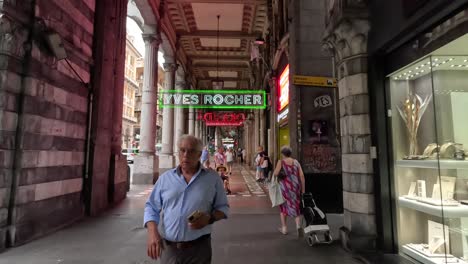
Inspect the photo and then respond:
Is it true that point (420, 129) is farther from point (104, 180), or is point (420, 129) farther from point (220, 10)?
point (220, 10)

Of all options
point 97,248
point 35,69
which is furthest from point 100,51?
point 97,248

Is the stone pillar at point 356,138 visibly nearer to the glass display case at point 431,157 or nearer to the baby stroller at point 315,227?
the baby stroller at point 315,227

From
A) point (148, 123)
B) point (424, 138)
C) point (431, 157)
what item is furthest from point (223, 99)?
point (431, 157)

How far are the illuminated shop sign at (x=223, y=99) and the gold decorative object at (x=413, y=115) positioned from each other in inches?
341

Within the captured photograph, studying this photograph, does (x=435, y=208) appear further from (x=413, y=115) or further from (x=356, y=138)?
(x=356, y=138)

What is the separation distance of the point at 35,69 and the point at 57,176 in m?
2.36

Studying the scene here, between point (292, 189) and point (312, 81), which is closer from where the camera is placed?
point (292, 189)

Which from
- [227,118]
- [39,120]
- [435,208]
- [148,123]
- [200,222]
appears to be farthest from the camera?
[227,118]

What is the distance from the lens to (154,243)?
7.25ft

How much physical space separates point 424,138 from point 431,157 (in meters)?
0.39

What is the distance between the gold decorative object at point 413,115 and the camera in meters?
4.36

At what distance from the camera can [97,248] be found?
5004mm

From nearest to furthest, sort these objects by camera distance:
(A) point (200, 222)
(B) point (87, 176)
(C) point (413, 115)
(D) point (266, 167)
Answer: (A) point (200, 222) < (C) point (413, 115) < (B) point (87, 176) < (D) point (266, 167)

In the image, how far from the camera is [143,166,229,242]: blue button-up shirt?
2285mm
